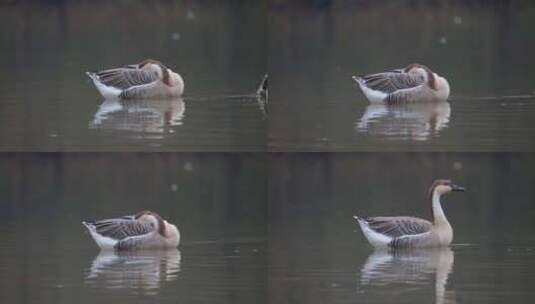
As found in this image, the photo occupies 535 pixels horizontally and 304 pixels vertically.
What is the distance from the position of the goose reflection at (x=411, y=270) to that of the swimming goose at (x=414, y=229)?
36 mm

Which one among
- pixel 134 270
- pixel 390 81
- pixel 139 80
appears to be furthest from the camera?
pixel 139 80

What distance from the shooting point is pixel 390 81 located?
28.4 feet

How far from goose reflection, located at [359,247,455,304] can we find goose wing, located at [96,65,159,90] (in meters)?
0.93

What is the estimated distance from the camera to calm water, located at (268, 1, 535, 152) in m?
8.42

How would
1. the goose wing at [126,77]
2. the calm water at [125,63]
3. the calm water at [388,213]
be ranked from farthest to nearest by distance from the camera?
the goose wing at [126,77]
the calm water at [125,63]
the calm water at [388,213]

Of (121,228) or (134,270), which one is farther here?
(121,228)

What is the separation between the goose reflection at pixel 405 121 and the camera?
8.48 meters

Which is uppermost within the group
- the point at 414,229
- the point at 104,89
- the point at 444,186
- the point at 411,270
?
the point at 104,89

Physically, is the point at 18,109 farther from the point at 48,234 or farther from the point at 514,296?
the point at 514,296

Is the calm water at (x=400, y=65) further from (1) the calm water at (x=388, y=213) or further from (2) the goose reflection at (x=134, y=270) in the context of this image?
(2) the goose reflection at (x=134, y=270)

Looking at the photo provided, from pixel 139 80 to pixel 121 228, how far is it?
0.52m

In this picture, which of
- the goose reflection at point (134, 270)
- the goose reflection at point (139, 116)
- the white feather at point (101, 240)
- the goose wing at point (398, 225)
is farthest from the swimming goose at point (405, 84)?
the white feather at point (101, 240)

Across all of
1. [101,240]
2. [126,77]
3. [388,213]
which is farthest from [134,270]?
[388,213]

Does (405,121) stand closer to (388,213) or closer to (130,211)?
(388,213)
